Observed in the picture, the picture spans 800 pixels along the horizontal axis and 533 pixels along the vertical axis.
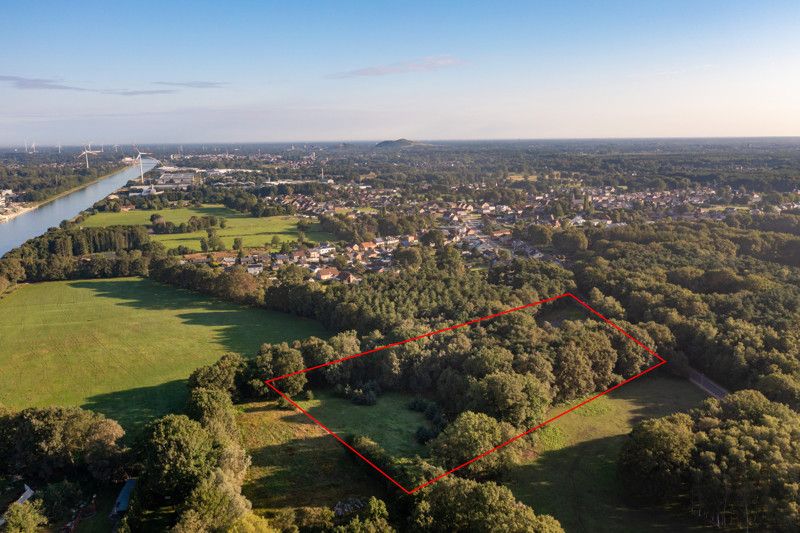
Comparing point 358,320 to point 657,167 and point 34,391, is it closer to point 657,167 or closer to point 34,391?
point 34,391

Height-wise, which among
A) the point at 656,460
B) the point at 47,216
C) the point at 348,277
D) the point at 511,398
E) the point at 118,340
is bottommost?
the point at 118,340

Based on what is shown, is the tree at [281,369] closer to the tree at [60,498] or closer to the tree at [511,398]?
the tree at [60,498]

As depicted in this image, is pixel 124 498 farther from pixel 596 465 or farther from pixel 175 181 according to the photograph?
pixel 175 181

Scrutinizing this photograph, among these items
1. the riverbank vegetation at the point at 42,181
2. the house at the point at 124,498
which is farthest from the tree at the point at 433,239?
the riverbank vegetation at the point at 42,181

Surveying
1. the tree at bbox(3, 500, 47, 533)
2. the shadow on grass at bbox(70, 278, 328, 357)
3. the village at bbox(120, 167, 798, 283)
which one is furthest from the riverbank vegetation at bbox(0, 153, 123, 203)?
the tree at bbox(3, 500, 47, 533)

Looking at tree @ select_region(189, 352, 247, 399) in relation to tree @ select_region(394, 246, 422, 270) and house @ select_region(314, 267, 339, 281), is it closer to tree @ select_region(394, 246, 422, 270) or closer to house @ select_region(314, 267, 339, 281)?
house @ select_region(314, 267, 339, 281)

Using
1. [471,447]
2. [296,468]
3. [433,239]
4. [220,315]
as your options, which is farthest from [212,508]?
[433,239]
